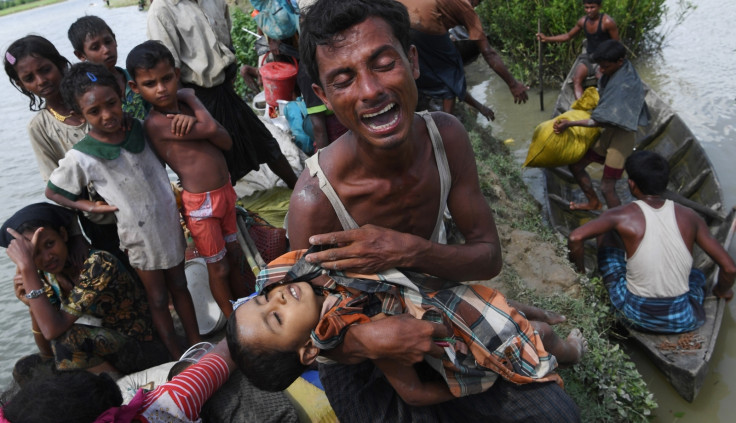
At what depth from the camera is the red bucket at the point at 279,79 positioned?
16.6ft

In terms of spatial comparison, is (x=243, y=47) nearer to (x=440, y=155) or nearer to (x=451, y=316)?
(x=440, y=155)

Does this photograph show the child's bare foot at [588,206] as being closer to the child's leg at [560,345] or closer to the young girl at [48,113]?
the child's leg at [560,345]

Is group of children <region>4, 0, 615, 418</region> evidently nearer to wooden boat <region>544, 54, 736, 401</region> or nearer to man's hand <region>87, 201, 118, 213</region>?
man's hand <region>87, 201, 118, 213</region>

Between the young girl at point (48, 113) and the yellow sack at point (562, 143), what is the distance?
4.20m

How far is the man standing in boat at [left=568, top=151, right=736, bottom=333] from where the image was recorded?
3535 mm

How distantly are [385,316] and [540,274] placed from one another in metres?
2.52

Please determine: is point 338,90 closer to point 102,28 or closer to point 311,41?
point 311,41

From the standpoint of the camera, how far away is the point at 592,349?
3055 mm

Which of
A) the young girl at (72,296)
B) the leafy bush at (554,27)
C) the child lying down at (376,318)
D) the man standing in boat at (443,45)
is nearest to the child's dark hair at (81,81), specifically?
the young girl at (72,296)

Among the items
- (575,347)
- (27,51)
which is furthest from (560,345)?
(27,51)

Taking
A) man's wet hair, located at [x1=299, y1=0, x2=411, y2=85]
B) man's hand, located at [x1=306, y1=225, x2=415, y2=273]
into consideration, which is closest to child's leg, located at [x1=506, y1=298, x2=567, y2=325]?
man's hand, located at [x1=306, y1=225, x2=415, y2=273]

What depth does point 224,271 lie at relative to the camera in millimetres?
3172

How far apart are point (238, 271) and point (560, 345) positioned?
6.80 ft

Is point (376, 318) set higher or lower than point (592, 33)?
higher
